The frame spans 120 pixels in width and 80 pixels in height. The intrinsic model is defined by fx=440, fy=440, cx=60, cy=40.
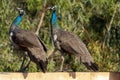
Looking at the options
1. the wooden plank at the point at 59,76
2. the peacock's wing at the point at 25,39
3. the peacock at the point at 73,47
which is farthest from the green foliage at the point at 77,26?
the wooden plank at the point at 59,76

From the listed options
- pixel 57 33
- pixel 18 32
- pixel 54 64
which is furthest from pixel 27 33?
pixel 54 64

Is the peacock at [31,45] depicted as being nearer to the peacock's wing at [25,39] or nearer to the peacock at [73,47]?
the peacock's wing at [25,39]

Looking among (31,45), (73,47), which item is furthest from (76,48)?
(31,45)

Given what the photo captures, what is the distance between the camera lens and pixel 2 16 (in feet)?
26.1

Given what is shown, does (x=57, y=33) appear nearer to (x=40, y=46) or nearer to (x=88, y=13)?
(x=40, y=46)

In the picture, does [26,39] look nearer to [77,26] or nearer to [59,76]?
[59,76]

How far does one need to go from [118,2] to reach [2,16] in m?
2.38

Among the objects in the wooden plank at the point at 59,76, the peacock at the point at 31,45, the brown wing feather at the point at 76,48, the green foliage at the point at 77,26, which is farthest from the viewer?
the green foliage at the point at 77,26

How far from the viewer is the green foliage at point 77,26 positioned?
794 centimetres

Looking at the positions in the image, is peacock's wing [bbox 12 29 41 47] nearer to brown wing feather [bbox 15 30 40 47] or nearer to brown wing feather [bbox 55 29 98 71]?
brown wing feather [bbox 15 30 40 47]

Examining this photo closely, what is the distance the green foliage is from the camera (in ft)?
26.0

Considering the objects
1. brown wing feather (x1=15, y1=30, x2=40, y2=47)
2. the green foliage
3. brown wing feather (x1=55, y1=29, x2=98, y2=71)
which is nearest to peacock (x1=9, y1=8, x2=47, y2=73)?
brown wing feather (x1=15, y1=30, x2=40, y2=47)

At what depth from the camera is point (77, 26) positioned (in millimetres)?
8844

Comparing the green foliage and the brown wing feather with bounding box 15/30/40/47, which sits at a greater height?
the brown wing feather with bounding box 15/30/40/47
